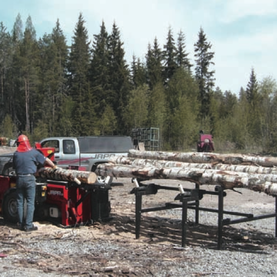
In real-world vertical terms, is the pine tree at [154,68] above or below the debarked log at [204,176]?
above

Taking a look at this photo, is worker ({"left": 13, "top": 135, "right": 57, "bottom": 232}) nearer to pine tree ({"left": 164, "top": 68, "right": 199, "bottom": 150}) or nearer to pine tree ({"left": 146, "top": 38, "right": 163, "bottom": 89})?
pine tree ({"left": 164, "top": 68, "right": 199, "bottom": 150})

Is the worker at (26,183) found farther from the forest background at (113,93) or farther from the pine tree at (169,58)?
the pine tree at (169,58)

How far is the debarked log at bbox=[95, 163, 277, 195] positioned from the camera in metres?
7.26

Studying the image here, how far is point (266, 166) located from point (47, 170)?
16.8 ft

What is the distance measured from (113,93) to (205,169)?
6068 cm

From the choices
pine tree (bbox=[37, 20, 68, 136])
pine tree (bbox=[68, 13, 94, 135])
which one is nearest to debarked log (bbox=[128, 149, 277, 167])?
pine tree (bbox=[68, 13, 94, 135])

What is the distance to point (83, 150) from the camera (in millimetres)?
18000

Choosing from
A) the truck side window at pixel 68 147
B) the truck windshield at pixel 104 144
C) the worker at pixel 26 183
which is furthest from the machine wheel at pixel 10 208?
the truck windshield at pixel 104 144

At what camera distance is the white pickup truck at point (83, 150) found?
1777 cm

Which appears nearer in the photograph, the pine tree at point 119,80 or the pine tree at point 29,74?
the pine tree at point 119,80

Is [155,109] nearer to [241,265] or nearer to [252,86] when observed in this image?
[252,86]

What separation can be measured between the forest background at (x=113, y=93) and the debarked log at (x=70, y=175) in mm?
44033

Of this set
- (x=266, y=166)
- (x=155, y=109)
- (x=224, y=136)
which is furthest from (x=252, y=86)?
(x=266, y=166)

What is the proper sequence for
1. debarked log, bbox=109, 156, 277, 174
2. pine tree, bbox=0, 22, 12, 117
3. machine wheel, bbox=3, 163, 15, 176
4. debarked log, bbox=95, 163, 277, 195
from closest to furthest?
debarked log, bbox=95, 163, 277, 195 < debarked log, bbox=109, 156, 277, 174 < machine wheel, bbox=3, 163, 15, 176 < pine tree, bbox=0, 22, 12, 117
